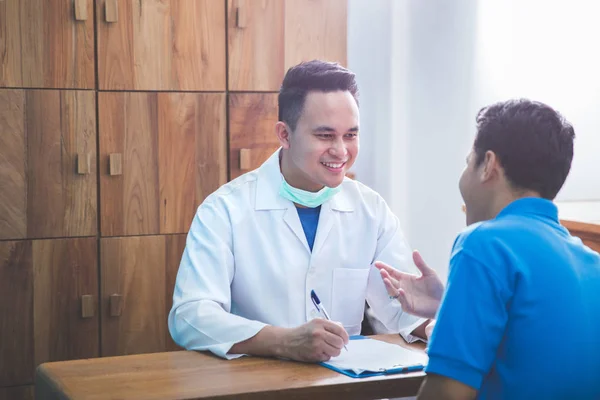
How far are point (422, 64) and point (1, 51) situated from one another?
1729 millimetres

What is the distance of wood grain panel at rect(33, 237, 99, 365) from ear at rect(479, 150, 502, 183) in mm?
1943

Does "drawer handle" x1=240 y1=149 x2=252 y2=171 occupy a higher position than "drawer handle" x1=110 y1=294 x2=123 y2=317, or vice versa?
"drawer handle" x1=240 y1=149 x2=252 y2=171

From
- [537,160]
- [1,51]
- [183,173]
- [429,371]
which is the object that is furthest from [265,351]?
[1,51]

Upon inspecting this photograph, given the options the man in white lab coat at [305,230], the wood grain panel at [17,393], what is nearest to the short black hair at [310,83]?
the man in white lab coat at [305,230]

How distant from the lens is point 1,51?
2.84m

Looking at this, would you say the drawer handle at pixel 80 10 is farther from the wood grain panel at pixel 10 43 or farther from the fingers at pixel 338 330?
the fingers at pixel 338 330

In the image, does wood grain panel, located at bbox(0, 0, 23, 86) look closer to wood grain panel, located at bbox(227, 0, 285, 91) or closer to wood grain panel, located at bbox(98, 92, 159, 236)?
wood grain panel, located at bbox(98, 92, 159, 236)

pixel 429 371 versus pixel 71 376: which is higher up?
pixel 429 371

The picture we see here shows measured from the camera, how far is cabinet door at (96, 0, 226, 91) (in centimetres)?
295

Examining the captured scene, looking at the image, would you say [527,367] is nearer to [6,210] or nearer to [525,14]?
[525,14]

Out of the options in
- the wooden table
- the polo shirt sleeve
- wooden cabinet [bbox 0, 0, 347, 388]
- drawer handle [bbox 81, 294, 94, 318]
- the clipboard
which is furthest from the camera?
drawer handle [bbox 81, 294, 94, 318]

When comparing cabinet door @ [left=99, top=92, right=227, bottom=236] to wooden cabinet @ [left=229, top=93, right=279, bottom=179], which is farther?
wooden cabinet @ [left=229, top=93, right=279, bottom=179]

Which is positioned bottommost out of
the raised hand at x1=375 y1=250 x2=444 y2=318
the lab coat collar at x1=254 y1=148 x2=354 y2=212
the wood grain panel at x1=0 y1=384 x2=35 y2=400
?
the wood grain panel at x1=0 y1=384 x2=35 y2=400

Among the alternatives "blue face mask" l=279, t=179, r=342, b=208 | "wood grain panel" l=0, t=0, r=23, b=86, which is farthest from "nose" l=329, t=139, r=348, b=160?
"wood grain panel" l=0, t=0, r=23, b=86
